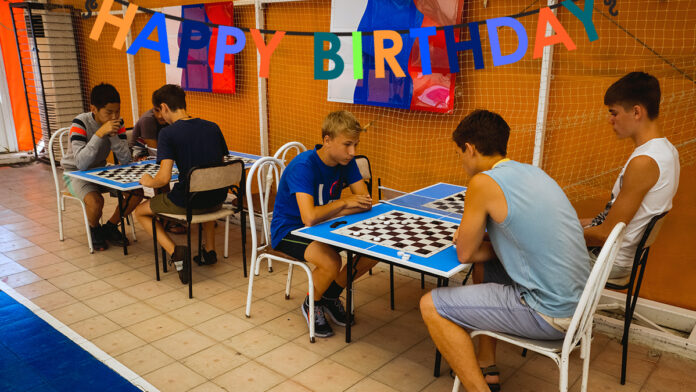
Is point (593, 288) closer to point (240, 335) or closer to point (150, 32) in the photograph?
point (240, 335)

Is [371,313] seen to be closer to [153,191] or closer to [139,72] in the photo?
[153,191]

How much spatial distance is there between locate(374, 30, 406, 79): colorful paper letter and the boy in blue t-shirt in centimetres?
81

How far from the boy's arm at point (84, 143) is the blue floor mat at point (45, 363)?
4.36ft

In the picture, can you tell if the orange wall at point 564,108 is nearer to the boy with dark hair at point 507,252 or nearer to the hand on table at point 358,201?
the hand on table at point 358,201

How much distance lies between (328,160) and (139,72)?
14.0 ft

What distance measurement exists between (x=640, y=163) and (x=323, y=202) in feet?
5.21

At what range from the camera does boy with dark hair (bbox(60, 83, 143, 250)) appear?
13.0 ft

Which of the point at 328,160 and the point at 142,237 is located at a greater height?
the point at 328,160

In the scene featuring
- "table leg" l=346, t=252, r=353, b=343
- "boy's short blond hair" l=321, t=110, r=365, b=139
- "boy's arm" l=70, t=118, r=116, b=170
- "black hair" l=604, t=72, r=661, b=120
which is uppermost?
"black hair" l=604, t=72, r=661, b=120

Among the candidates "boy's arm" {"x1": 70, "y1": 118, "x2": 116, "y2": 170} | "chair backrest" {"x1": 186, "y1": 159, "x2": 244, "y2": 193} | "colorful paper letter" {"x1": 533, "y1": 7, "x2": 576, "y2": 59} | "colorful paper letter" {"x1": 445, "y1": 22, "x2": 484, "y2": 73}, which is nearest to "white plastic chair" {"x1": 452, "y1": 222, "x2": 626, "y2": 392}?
"colorful paper letter" {"x1": 533, "y1": 7, "x2": 576, "y2": 59}

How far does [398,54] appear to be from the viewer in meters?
3.67

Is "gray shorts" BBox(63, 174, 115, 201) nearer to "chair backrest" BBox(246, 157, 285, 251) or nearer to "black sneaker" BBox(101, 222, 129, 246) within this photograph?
"black sneaker" BBox(101, 222, 129, 246)

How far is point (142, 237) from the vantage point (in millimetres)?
4648

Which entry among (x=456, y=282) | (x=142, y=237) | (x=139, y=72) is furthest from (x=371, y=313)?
(x=139, y=72)
